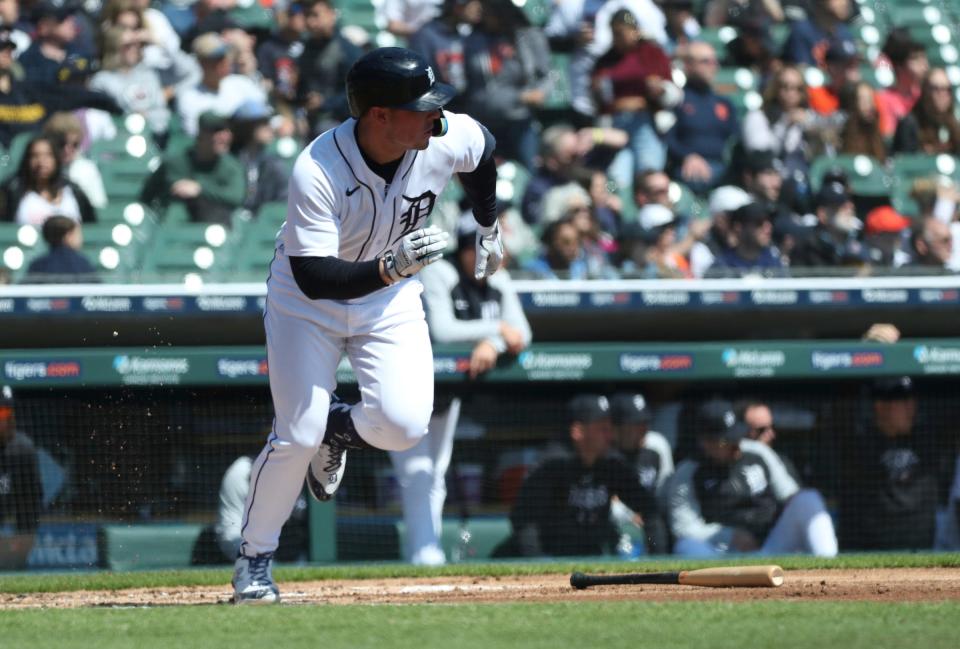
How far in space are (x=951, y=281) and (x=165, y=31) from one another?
5.13 meters

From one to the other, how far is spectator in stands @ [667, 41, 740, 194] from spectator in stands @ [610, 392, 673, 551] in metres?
2.72

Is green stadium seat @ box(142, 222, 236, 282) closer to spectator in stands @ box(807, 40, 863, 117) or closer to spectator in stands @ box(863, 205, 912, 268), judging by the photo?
spectator in stands @ box(863, 205, 912, 268)

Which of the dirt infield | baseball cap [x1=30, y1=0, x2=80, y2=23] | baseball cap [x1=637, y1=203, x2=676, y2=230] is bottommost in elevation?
the dirt infield

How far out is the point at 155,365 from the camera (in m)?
7.18

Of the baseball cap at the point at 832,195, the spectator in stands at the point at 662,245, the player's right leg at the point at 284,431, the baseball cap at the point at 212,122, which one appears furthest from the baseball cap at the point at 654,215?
the player's right leg at the point at 284,431

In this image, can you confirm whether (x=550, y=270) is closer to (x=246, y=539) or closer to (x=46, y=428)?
(x=46, y=428)

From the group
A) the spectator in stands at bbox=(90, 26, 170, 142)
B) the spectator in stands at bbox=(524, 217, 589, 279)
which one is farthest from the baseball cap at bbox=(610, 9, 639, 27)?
the spectator in stands at bbox=(90, 26, 170, 142)

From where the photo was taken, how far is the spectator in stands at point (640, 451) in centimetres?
741

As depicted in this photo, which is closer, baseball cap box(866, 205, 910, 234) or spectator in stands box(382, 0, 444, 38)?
baseball cap box(866, 205, 910, 234)

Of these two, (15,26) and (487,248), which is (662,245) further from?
(15,26)

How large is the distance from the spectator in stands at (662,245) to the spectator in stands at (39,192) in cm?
320

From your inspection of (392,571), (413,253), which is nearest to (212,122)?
→ (392,571)

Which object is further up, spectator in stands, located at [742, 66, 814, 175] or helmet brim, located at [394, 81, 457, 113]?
helmet brim, located at [394, 81, 457, 113]

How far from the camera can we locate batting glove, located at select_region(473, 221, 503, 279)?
5094 mm
